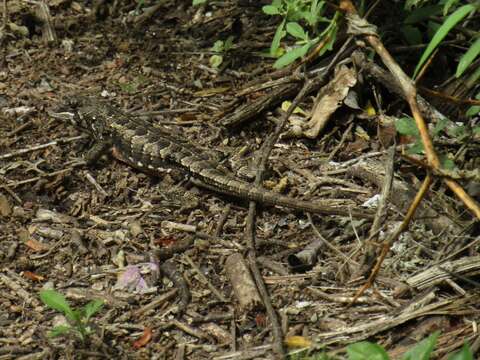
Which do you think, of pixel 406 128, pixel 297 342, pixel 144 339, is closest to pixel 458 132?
pixel 406 128

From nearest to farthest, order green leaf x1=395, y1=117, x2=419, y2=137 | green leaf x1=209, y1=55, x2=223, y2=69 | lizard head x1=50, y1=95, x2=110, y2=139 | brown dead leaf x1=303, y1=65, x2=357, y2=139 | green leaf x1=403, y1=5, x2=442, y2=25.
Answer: green leaf x1=395, y1=117, x2=419, y2=137 → green leaf x1=403, y1=5, x2=442, y2=25 → brown dead leaf x1=303, y1=65, x2=357, y2=139 → lizard head x1=50, y1=95, x2=110, y2=139 → green leaf x1=209, y1=55, x2=223, y2=69

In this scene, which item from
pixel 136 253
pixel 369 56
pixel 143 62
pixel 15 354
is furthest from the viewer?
pixel 143 62

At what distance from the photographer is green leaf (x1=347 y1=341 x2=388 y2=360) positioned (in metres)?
3.29

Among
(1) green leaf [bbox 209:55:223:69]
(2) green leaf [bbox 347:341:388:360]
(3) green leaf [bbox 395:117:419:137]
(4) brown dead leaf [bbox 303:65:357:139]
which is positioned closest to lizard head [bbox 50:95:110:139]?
(1) green leaf [bbox 209:55:223:69]

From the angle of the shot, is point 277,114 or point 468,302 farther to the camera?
point 277,114

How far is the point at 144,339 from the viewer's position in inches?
Result: 177

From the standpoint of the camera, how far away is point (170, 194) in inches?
233

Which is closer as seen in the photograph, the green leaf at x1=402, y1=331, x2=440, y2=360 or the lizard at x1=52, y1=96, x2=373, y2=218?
the green leaf at x1=402, y1=331, x2=440, y2=360

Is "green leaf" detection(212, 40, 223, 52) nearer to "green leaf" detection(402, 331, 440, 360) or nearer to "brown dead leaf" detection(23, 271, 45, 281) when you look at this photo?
"brown dead leaf" detection(23, 271, 45, 281)

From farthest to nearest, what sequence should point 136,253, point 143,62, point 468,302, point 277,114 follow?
point 143,62, point 277,114, point 136,253, point 468,302

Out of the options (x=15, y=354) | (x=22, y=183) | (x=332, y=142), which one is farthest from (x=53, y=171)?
(x=332, y=142)

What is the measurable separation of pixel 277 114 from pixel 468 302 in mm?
2737

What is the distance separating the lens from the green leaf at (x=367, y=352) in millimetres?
3289

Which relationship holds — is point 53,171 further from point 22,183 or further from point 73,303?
point 73,303
